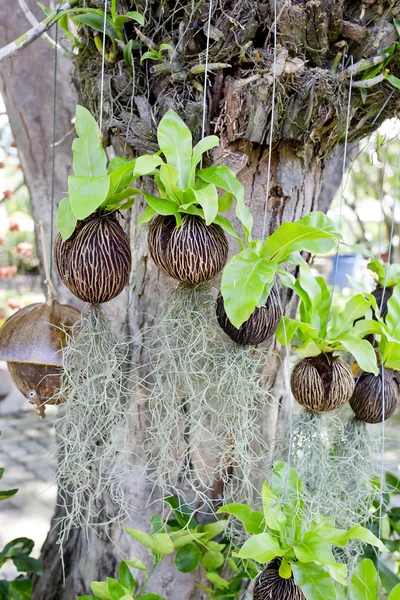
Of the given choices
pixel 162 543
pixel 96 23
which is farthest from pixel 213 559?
pixel 96 23

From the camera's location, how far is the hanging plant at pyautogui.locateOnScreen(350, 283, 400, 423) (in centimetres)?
106

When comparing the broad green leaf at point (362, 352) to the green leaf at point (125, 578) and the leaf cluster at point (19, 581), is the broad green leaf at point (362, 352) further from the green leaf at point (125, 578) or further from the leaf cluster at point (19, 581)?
the leaf cluster at point (19, 581)

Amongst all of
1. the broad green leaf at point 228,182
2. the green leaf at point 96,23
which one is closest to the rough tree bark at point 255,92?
the green leaf at point 96,23

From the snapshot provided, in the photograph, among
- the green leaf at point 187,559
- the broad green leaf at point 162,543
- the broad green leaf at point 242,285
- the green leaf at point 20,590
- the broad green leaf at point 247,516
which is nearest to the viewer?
the broad green leaf at point 242,285

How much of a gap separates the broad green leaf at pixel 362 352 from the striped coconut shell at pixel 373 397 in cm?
15

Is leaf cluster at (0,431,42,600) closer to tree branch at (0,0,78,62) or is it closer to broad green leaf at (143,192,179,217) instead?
broad green leaf at (143,192,179,217)

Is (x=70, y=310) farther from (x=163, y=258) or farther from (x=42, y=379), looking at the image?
(x=163, y=258)

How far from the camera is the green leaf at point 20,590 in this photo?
1255mm

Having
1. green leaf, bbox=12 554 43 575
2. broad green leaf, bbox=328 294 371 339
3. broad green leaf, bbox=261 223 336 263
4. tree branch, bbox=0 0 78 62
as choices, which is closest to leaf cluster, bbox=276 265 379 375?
broad green leaf, bbox=328 294 371 339

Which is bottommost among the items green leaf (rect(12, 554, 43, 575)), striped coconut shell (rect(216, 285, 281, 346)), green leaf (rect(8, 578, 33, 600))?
green leaf (rect(8, 578, 33, 600))

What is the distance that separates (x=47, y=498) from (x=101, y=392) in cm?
259

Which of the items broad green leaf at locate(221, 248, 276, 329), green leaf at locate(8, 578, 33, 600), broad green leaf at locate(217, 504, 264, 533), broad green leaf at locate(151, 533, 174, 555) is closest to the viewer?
broad green leaf at locate(221, 248, 276, 329)

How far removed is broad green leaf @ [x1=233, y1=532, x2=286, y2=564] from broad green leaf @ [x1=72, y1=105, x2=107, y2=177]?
24.0 inches

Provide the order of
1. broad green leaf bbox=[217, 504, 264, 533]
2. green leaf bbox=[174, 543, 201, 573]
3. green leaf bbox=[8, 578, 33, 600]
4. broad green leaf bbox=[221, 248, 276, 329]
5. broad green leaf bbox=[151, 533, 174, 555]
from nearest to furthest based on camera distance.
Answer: broad green leaf bbox=[221, 248, 276, 329] → broad green leaf bbox=[217, 504, 264, 533] → broad green leaf bbox=[151, 533, 174, 555] → green leaf bbox=[174, 543, 201, 573] → green leaf bbox=[8, 578, 33, 600]
